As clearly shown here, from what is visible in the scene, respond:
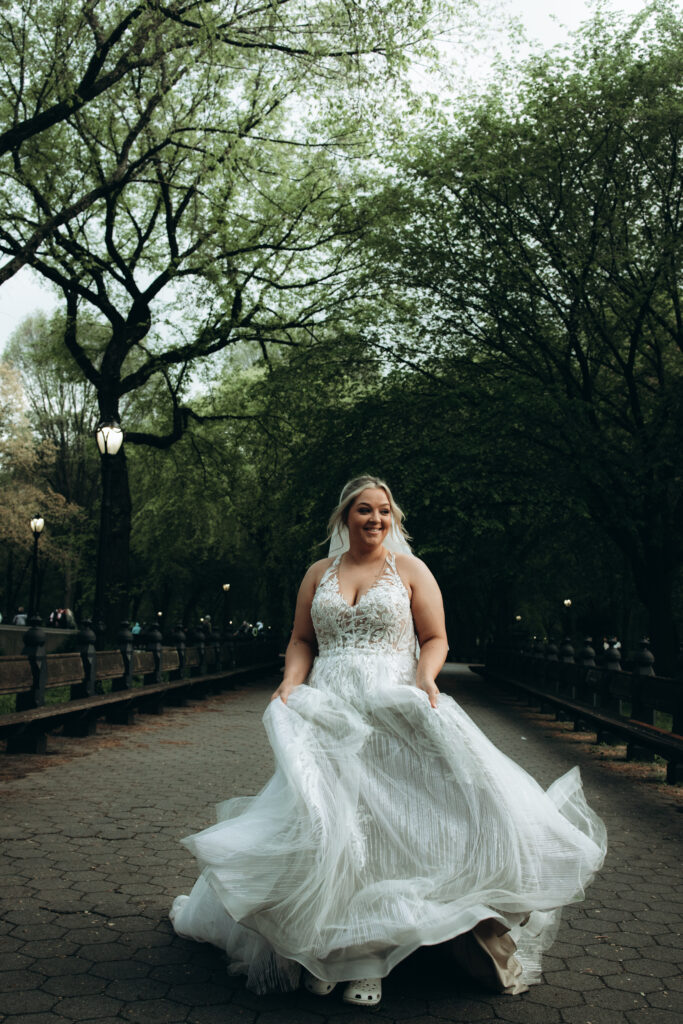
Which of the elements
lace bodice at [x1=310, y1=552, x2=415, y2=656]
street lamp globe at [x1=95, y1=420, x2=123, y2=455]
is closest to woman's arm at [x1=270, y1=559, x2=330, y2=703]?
lace bodice at [x1=310, y1=552, x2=415, y2=656]

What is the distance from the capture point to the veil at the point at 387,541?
14.0 ft

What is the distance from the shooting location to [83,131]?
20062mm

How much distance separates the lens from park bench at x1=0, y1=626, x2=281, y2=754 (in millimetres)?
8945

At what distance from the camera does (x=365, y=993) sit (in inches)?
131

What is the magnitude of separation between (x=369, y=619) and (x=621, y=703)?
34.4 ft

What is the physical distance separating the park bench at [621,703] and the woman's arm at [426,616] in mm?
5230

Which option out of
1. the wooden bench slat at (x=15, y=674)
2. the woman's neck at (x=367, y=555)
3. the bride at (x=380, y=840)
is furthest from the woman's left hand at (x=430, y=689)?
the wooden bench slat at (x=15, y=674)

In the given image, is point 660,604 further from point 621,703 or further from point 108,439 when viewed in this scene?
point 108,439

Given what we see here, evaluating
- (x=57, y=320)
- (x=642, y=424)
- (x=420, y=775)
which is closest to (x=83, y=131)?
(x=57, y=320)

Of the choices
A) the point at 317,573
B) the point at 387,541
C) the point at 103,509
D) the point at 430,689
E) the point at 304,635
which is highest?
the point at 103,509

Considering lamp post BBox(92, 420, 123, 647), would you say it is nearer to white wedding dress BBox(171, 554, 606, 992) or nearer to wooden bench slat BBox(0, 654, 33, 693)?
wooden bench slat BBox(0, 654, 33, 693)

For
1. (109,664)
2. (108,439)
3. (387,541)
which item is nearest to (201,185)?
(108,439)

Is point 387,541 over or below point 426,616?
over

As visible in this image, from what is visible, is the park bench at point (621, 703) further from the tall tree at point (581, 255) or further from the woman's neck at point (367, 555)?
the woman's neck at point (367, 555)
